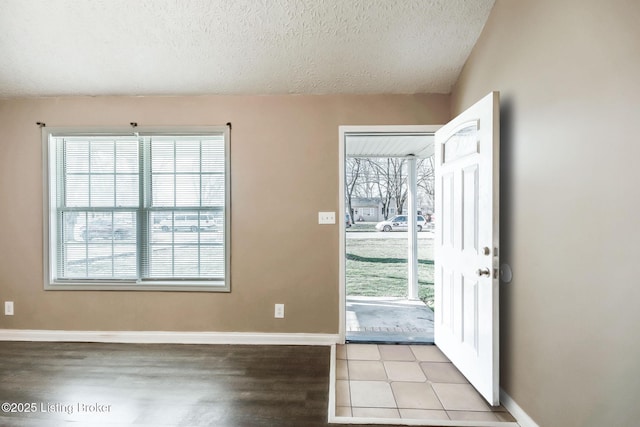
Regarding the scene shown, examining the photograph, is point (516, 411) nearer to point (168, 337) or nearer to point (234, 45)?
point (168, 337)

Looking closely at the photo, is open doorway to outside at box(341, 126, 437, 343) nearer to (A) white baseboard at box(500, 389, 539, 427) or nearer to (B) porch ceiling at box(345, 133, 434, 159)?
(B) porch ceiling at box(345, 133, 434, 159)

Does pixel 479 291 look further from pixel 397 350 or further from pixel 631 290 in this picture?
pixel 397 350

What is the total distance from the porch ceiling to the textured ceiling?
88cm

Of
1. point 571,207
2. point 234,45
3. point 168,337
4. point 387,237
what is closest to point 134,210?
point 168,337

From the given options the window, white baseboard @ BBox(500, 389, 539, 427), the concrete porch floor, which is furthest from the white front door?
the window

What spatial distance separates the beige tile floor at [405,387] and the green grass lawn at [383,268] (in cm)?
198

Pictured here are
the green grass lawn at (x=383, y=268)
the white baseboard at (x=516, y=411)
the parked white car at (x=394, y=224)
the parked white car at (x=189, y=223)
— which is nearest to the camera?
the white baseboard at (x=516, y=411)

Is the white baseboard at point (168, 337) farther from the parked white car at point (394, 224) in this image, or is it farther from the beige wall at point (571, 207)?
the parked white car at point (394, 224)

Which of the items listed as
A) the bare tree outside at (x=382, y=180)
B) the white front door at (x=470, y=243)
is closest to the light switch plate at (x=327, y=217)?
the white front door at (x=470, y=243)

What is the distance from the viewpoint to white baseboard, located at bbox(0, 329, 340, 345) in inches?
121

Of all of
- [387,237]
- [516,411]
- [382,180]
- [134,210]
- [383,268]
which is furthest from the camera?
[387,237]

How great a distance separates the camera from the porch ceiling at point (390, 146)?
12.8 ft

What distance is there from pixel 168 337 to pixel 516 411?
2826 millimetres

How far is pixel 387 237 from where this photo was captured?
844 cm
